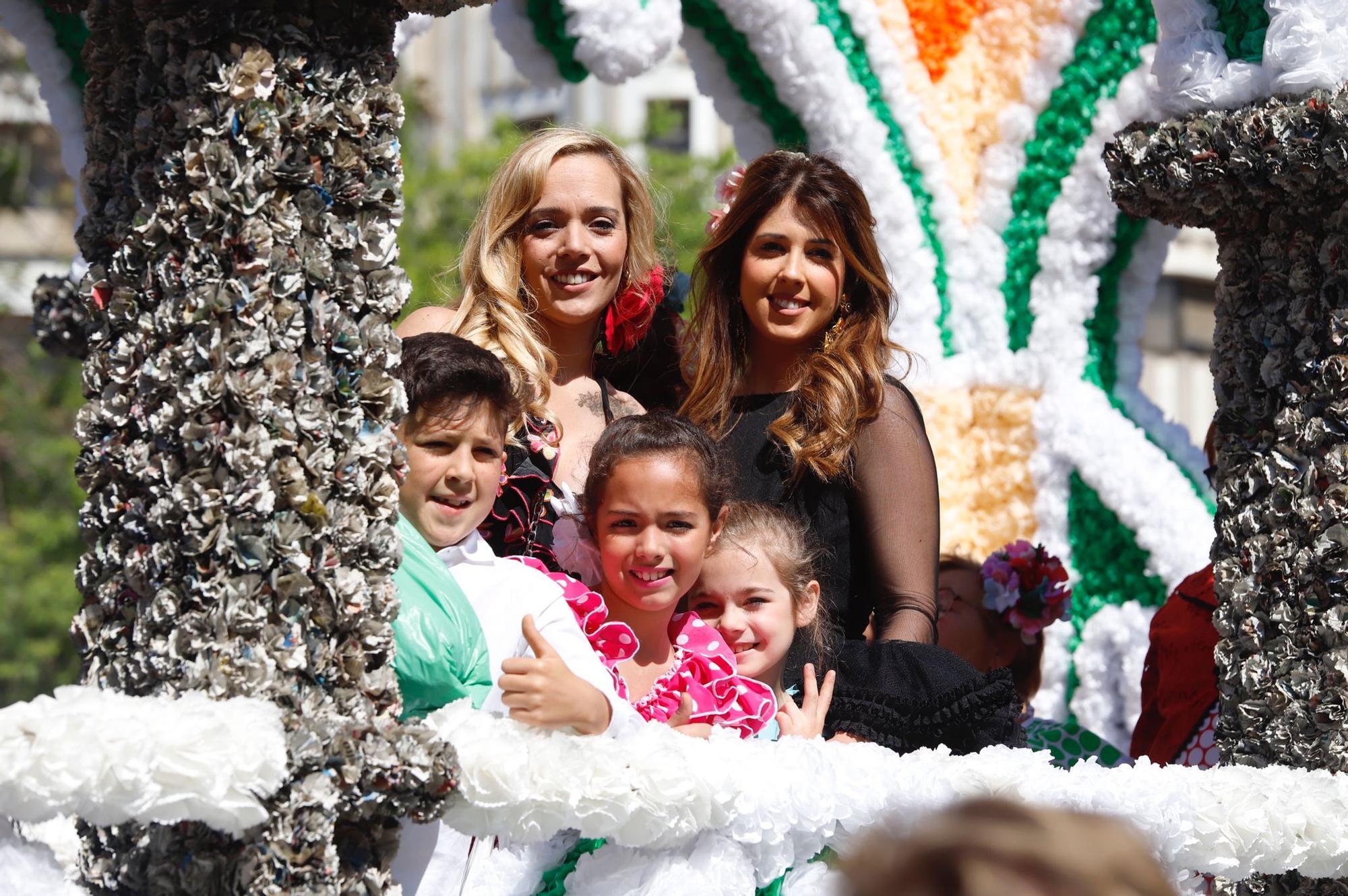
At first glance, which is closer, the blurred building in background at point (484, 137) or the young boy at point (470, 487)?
the young boy at point (470, 487)

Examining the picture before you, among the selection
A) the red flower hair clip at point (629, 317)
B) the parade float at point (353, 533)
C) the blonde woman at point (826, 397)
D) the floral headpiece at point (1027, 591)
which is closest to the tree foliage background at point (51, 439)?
the floral headpiece at point (1027, 591)

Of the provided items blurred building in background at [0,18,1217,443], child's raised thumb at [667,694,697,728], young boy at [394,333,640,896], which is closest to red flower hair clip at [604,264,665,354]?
young boy at [394,333,640,896]

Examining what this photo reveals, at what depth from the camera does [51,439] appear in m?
12.1

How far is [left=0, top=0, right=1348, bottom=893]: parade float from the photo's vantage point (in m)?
1.83

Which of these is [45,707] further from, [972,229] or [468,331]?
[972,229]

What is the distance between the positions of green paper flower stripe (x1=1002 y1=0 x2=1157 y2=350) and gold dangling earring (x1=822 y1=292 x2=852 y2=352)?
1494 mm

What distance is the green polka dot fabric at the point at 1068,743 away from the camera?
3.71 m

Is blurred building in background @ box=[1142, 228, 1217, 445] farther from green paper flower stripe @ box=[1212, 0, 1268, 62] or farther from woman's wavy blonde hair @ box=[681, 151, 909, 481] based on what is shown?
green paper flower stripe @ box=[1212, 0, 1268, 62]

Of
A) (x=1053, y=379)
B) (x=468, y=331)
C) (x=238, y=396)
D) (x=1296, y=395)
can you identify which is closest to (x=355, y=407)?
(x=238, y=396)

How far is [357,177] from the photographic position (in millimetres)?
1972

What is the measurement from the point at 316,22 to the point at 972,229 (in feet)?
9.44

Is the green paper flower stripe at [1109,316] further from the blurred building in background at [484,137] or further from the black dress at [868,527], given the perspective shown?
the blurred building in background at [484,137]

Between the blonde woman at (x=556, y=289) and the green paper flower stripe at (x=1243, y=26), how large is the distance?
3.80 ft

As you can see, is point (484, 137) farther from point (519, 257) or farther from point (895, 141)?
point (519, 257)
